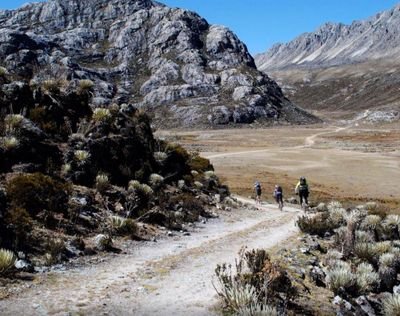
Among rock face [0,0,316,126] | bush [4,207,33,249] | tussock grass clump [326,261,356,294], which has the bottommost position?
tussock grass clump [326,261,356,294]

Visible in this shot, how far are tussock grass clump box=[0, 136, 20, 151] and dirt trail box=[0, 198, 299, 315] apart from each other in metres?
6.55

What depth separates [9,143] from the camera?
18.5 meters

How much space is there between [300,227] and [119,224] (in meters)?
8.24

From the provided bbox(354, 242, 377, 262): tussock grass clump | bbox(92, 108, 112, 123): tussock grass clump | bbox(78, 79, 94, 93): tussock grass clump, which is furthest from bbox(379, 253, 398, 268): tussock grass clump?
bbox(78, 79, 94, 93): tussock grass clump

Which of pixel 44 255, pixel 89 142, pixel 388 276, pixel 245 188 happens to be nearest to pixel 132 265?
pixel 44 255

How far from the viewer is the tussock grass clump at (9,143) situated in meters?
18.5

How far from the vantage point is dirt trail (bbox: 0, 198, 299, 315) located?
9.95 meters

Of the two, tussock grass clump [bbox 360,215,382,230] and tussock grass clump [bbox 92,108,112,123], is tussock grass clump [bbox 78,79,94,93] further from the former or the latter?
tussock grass clump [bbox 360,215,382,230]

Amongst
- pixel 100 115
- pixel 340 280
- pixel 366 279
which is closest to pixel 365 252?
pixel 366 279

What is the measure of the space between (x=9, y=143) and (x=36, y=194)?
10.8 ft

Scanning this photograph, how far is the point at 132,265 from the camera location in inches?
534

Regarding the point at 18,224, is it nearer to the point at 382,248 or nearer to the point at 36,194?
the point at 36,194

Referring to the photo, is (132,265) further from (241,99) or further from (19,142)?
(241,99)

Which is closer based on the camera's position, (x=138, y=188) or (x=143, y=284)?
(x=143, y=284)
